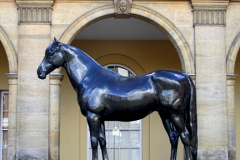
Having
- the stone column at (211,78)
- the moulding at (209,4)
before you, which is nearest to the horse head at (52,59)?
the stone column at (211,78)

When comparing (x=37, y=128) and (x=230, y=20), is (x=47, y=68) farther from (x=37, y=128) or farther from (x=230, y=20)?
(x=230, y=20)

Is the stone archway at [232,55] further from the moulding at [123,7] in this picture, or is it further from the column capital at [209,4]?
the moulding at [123,7]

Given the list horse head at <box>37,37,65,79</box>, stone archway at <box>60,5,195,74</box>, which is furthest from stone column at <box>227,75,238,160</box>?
horse head at <box>37,37,65,79</box>

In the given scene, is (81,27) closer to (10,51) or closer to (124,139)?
(10,51)

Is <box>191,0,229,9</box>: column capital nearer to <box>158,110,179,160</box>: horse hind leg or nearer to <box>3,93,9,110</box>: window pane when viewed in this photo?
<box>158,110,179,160</box>: horse hind leg

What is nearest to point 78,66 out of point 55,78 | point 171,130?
point 171,130

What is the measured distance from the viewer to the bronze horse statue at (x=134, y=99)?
418 centimetres

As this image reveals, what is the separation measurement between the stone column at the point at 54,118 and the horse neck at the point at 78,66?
294 cm

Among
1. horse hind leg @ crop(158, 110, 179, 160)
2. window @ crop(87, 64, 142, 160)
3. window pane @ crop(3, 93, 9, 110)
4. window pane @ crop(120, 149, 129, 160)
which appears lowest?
window pane @ crop(120, 149, 129, 160)

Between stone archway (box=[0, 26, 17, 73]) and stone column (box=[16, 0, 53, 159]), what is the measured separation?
0.13 metres

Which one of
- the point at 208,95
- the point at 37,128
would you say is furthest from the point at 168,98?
the point at 37,128

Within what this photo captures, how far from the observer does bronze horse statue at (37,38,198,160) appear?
4.18m

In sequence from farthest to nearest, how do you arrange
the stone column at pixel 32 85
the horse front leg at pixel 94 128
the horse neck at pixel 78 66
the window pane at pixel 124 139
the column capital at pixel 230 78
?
the window pane at pixel 124 139
the column capital at pixel 230 78
the stone column at pixel 32 85
the horse neck at pixel 78 66
the horse front leg at pixel 94 128

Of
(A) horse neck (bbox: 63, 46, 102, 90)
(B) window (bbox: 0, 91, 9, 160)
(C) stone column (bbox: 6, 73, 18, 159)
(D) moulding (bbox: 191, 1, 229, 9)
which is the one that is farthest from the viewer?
(B) window (bbox: 0, 91, 9, 160)
